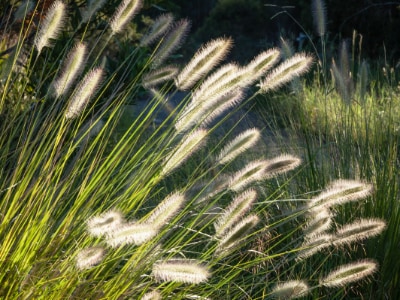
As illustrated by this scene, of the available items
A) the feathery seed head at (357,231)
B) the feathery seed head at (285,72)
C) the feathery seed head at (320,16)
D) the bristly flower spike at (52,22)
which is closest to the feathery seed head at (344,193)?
the feathery seed head at (357,231)

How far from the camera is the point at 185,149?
100 inches

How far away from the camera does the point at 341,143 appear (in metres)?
3.99

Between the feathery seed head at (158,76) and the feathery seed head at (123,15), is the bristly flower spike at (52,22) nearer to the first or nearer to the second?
the feathery seed head at (123,15)

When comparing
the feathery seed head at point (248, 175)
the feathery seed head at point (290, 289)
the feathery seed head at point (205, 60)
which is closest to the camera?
the feathery seed head at point (290, 289)

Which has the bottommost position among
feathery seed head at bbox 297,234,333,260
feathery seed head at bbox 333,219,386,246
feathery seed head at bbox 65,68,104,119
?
feathery seed head at bbox 297,234,333,260

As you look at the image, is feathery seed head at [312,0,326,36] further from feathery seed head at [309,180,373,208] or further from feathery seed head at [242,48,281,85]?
feathery seed head at [309,180,373,208]

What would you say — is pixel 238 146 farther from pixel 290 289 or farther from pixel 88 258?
pixel 88 258

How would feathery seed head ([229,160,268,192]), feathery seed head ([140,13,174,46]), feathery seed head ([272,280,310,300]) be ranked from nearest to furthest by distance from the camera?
feathery seed head ([272,280,310,300]) → feathery seed head ([229,160,268,192]) → feathery seed head ([140,13,174,46])

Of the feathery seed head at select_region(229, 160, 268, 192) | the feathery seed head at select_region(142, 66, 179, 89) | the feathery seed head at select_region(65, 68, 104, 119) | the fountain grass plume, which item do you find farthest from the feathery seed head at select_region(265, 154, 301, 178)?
the feathery seed head at select_region(65, 68, 104, 119)

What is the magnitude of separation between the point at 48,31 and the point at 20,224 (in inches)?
28.5

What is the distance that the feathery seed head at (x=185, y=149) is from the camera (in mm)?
2516

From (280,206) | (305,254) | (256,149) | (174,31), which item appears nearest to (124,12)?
(174,31)

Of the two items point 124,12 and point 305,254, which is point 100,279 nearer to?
point 305,254

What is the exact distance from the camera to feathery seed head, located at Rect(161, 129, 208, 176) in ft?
8.25
